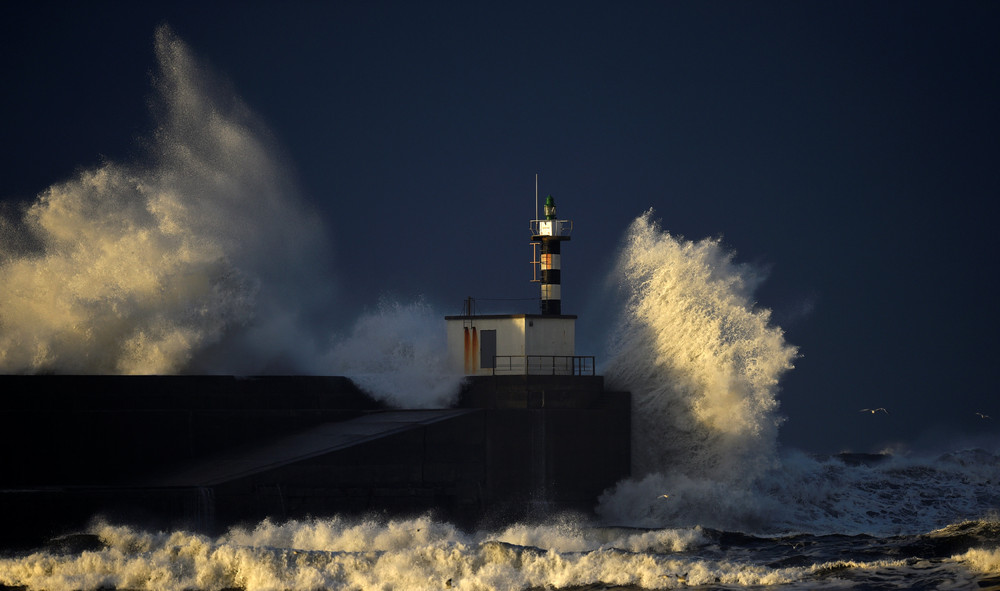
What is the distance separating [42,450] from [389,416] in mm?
5530

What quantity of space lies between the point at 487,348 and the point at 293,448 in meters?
5.06

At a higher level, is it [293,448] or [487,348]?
[487,348]

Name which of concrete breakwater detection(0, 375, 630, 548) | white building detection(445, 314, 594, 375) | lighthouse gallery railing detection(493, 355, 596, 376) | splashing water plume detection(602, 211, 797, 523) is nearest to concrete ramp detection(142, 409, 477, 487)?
concrete breakwater detection(0, 375, 630, 548)

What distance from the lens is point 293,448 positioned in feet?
67.8

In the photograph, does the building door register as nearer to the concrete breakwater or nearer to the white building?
the white building

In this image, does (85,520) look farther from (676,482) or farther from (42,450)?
(676,482)

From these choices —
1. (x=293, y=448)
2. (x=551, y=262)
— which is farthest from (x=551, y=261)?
(x=293, y=448)

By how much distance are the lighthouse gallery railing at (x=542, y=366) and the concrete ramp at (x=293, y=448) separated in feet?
6.16

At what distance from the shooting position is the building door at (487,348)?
80.2 feet

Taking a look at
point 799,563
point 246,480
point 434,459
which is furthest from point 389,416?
point 799,563

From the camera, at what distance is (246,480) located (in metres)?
19.0

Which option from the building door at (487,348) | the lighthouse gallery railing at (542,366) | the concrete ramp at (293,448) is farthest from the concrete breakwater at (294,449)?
the building door at (487,348)

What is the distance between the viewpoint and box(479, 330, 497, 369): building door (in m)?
24.5

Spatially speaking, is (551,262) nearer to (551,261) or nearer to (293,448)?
(551,261)
